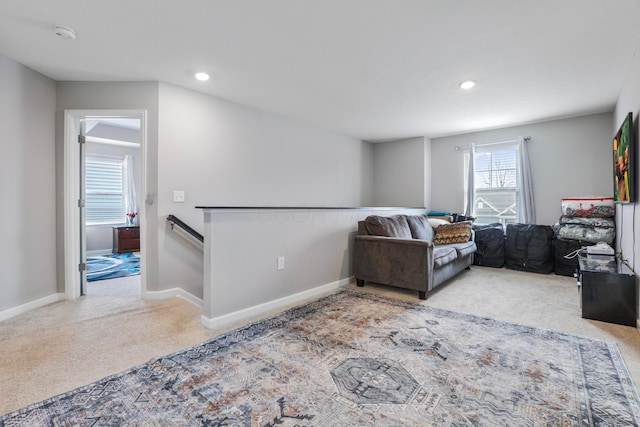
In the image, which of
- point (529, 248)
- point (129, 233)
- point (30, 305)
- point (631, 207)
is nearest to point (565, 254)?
point (529, 248)

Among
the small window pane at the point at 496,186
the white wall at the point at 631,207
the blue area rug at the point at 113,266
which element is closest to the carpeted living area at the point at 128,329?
the white wall at the point at 631,207

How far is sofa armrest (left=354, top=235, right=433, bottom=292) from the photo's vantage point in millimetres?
3285

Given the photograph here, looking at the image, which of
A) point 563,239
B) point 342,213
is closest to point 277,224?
point 342,213

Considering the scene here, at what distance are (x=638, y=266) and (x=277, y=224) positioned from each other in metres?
3.08

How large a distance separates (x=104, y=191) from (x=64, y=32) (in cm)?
498

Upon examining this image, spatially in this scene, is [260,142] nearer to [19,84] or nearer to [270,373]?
[19,84]

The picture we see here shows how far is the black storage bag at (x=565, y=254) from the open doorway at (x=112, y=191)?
6628 millimetres

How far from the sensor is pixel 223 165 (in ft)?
12.5

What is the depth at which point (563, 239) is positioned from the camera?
4.29 metres

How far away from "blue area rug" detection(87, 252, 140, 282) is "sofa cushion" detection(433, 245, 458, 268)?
414 centimetres

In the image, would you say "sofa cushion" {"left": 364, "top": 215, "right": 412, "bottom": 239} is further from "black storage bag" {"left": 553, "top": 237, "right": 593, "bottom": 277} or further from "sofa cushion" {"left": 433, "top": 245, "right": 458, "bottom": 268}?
"black storage bag" {"left": 553, "top": 237, "right": 593, "bottom": 277}

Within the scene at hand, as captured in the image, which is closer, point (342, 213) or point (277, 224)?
point (277, 224)

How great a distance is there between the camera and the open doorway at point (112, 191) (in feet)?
19.7

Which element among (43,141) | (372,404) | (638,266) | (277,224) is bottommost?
(372,404)
